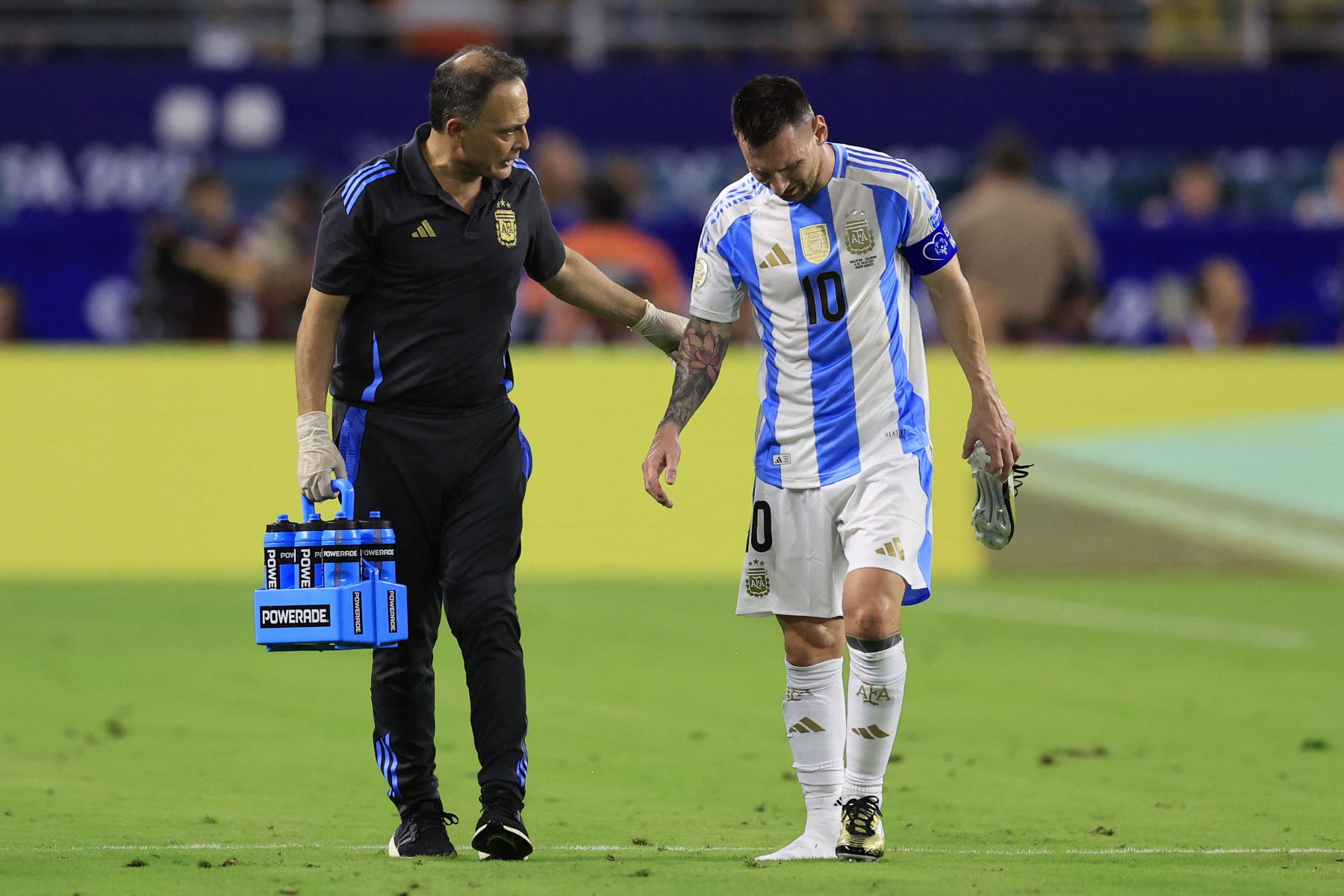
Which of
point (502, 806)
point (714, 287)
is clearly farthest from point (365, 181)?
point (502, 806)

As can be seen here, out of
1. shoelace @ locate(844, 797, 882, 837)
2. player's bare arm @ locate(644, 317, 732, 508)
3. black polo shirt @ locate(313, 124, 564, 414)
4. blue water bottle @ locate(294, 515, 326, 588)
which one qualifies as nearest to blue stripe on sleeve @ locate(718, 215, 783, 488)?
player's bare arm @ locate(644, 317, 732, 508)

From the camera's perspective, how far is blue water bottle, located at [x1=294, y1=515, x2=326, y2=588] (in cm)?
552

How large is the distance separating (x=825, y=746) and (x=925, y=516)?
0.75 m

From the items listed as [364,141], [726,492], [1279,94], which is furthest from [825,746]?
[1279,94]

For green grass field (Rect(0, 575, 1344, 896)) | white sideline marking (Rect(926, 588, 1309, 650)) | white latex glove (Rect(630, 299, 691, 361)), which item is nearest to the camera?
green grass field (Rect(0, 575, 1344, 896))

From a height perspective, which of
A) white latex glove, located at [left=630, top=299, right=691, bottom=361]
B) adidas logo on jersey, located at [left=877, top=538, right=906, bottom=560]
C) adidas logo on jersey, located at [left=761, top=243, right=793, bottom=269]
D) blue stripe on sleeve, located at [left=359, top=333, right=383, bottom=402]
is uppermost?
adidas logo on jersey, located at [left=761, top=243, right=793, bottom=269]

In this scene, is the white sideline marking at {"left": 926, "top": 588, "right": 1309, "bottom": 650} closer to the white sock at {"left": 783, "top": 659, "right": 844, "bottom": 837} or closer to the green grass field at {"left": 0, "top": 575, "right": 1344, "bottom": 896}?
the green grass field at {"left": 0, "top": 575, "right": 1344, "bottom": 896}

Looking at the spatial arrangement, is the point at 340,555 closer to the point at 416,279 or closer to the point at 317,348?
the point at 317,348

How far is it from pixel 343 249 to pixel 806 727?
1.96 meters

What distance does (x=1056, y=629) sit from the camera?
38.6 ft

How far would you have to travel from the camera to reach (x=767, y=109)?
5.72 meters

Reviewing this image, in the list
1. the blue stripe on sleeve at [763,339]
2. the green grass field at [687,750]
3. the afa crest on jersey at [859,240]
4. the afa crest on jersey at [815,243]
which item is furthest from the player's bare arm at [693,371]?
the green grass field at [687,750]

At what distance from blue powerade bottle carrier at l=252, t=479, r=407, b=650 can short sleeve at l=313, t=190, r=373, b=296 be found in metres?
0.66

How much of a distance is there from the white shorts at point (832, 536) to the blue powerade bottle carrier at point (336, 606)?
3.62ft
